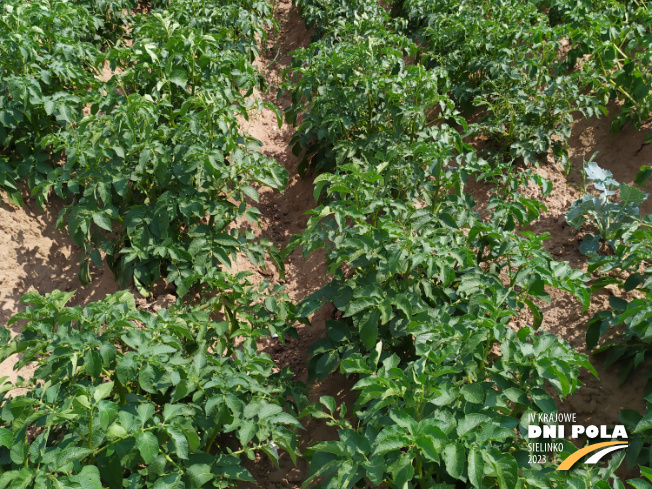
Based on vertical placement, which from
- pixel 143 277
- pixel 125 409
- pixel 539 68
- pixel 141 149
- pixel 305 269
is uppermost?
pixel 539 68

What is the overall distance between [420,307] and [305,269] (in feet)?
4.53

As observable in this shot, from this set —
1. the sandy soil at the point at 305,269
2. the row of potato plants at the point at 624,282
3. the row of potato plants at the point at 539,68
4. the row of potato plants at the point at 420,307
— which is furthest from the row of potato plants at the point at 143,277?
the row of potato plants at the point at 539,68

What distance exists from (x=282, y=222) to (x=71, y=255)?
1.45 metres

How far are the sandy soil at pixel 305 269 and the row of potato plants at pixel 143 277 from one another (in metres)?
0.14

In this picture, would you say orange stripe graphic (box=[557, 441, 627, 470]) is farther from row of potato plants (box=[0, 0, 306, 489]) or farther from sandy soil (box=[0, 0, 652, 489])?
row of potato plants (box=[0, 0, 306, 489])

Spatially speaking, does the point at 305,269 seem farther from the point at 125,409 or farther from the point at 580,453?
the point at 580,453

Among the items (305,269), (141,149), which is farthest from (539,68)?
(141,149)

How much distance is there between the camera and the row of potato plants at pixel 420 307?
6.21 ft

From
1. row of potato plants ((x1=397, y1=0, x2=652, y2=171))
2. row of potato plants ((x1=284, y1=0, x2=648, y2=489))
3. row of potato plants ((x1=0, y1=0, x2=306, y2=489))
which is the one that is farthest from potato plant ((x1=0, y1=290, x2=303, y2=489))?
row of potato plants ((x1=397, y1=0, x2=652, y2=171))

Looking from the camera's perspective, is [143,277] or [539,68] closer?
[143,277]

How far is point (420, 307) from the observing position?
2559mm

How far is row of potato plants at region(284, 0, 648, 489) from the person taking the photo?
6.21 feet

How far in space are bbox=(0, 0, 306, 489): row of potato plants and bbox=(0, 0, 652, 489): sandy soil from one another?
141 millimetres

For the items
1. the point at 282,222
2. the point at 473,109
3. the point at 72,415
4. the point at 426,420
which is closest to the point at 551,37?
the point at 473,109
